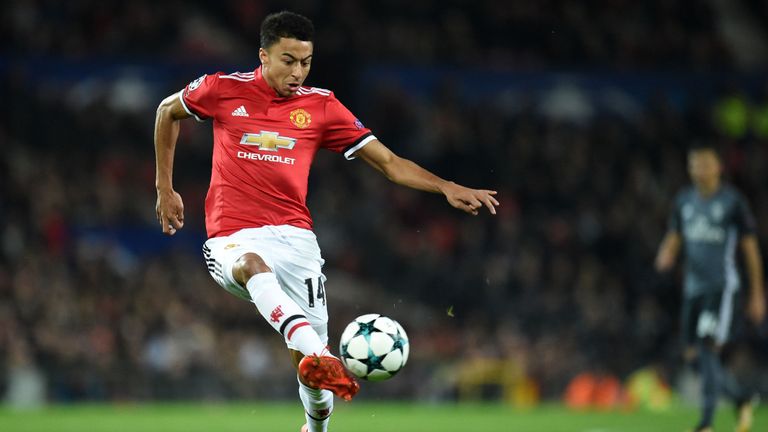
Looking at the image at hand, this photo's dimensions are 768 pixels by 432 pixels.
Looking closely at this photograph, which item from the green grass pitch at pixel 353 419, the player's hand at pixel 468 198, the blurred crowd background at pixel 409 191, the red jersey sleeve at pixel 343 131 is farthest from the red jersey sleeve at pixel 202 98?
the blurred crowd background at pixel 409 191

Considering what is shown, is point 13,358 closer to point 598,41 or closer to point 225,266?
point 225,266

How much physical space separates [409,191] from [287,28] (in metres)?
12.2

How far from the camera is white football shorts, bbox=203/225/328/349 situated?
7.16 metres

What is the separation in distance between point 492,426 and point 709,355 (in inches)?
115

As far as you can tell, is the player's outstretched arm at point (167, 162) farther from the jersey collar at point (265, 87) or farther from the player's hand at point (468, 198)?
the player's hand at point (468, 198)

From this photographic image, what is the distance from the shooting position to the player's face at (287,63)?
7188 millimetres

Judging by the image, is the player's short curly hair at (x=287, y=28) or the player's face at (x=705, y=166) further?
the player's face at (x=705, y=166)

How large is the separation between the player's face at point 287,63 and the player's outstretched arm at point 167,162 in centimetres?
62

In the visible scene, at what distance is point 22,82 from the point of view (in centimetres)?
1838

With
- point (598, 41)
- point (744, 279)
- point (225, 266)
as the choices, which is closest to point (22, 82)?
point (598, 41)

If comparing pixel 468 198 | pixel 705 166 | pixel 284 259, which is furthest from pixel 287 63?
pixel 705 166

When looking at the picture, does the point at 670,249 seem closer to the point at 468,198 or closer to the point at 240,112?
the point at 468,198

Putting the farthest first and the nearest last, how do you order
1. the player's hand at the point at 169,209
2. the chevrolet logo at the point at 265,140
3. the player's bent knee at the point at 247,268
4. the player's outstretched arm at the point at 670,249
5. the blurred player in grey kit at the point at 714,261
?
the player's outstretched arm at the point at 670,249
the blurred player in grey kit at the point at 714,261
the player's hand at the point at 169,209
the chevrolet logo at the point at 265,140
the player's bent knee at the point at 247,268

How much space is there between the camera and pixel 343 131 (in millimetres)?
7566
